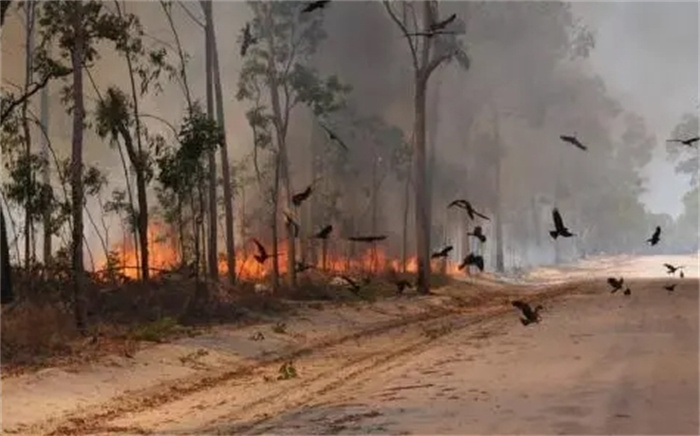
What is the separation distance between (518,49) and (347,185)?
51.4 ft

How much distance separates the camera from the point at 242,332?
72.3ft

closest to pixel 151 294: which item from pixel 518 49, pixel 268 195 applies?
pixel 268 195

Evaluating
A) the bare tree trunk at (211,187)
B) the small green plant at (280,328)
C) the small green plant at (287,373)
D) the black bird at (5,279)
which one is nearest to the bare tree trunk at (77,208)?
the black bird at (5,279)

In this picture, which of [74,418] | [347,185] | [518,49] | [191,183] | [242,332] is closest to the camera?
[74,418]

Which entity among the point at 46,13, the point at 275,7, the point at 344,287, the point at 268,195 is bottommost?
the point at 344,287

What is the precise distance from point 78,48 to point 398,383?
1018 cm

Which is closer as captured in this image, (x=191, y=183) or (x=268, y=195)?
(x=191, y=183)

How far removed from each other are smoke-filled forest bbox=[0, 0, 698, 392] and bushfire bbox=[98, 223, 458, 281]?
222 millimetres

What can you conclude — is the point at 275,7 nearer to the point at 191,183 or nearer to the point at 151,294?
the point at 191,183

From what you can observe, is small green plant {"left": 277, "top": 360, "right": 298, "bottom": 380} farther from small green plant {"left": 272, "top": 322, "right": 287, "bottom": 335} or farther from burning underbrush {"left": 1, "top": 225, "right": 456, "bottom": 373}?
small green plant {"left": 272, "top": 322, "right": 287, "bottom": 335}

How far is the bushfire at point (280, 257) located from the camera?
42.2m

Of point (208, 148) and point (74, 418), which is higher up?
point (208, 148)

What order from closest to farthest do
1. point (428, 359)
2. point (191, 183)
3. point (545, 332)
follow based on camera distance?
point (428, 359), point (545, 332), point (191, 183)

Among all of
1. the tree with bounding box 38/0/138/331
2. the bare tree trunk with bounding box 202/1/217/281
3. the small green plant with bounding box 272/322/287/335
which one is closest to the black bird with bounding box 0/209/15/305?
the tree with bounding box 38/0/138/331
